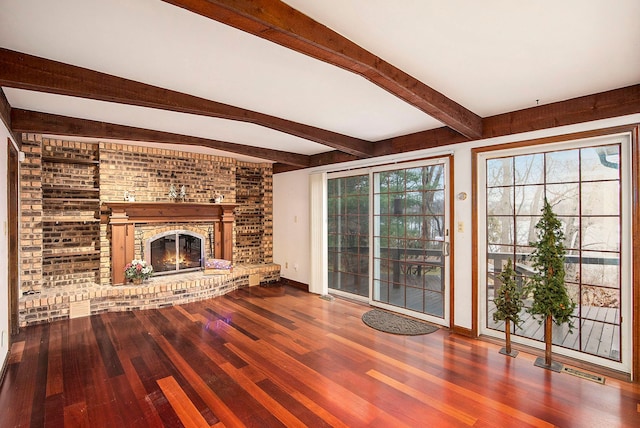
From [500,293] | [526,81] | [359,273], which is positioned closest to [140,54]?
[526,81]

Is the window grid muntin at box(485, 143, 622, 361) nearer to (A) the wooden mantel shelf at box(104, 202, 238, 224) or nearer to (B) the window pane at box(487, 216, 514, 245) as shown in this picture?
(B) the window pane at box(487, 216, 514, 245)

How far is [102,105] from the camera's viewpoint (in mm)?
3357

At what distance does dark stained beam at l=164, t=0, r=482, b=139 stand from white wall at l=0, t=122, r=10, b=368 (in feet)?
9.55

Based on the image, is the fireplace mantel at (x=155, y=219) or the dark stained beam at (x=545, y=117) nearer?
the dark stained beam at (x=545, y=117)

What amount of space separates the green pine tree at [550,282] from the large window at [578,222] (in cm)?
18

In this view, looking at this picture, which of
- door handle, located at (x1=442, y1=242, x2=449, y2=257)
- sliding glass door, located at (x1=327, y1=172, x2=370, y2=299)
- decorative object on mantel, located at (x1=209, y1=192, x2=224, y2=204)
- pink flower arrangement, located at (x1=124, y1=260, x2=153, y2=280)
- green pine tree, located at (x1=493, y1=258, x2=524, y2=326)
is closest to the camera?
green pine tree, located at (x1=493, y1=258, x2=524, y2=326)

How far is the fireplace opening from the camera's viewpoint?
18.5 feet

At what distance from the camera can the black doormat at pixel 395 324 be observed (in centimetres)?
402

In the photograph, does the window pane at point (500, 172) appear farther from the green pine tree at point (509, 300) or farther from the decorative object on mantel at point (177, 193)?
the decorative object on mantel at point (177, 193)

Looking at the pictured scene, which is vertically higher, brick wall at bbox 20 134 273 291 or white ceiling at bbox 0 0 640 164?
white ceiling at bbox 0 0 640 164

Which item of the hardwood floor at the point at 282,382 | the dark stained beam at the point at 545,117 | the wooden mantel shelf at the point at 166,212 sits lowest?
the hardwood floor at the point at 282,382

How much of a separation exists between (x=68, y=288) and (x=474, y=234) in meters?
5.73

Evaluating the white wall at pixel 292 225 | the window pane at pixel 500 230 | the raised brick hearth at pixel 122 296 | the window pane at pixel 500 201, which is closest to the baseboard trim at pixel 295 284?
the white wall at pixel 292 225

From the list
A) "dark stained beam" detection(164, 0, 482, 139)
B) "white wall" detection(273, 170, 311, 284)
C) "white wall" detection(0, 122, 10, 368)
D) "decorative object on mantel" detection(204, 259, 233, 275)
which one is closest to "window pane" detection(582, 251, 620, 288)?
"dark stained beam" detection(164, 0, 482, 139)
